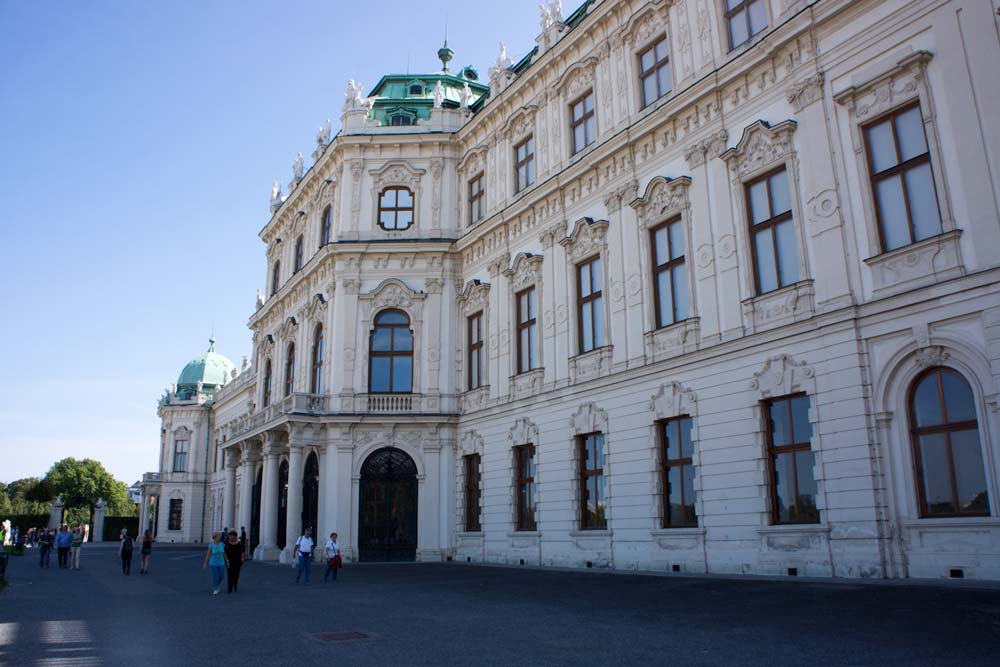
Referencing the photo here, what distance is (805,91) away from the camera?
18.0 metres

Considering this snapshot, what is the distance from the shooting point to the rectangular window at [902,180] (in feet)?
50.6

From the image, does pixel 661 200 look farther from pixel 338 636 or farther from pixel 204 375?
pixel 204 375

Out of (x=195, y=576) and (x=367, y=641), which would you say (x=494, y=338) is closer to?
(x=195, y=576)

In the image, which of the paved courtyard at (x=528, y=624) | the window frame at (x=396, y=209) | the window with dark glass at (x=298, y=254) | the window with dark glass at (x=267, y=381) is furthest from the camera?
the window with dark glass at (x=267, y=381)

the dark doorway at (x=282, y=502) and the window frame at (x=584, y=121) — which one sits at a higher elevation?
the window frame at (x=584, y=121)

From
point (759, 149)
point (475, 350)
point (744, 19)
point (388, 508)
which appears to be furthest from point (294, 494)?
point (744, 19)

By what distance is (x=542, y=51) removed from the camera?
2769cm

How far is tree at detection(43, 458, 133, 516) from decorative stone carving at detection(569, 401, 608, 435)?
87942 mm

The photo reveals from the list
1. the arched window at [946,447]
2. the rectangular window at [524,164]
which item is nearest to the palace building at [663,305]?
the arched window at [946,447]

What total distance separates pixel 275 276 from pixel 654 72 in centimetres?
2548

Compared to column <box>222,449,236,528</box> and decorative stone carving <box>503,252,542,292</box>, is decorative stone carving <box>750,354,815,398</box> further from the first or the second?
column <box>222,449,236,528</box>

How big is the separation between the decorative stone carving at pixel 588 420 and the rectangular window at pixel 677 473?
7.16 ft

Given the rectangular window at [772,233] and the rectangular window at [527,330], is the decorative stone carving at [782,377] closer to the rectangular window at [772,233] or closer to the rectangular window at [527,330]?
the rectangular window at [772,233]

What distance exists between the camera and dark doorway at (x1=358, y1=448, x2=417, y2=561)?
30.0m
